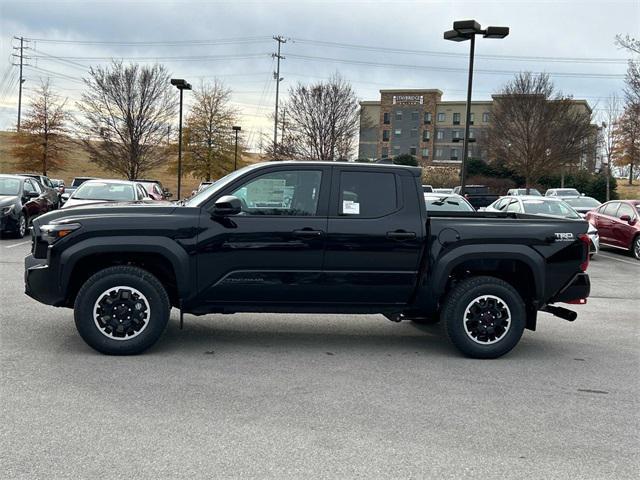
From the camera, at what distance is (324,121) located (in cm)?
4506

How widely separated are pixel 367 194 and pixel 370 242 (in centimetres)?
50

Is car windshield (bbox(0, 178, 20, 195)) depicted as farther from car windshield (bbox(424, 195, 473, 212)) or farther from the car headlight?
car windshield (bbox(424, 195, 473, 212))

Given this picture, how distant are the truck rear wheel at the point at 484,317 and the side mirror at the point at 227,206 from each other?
2280mm

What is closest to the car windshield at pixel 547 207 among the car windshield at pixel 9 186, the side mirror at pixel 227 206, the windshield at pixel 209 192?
the windshield at pixel 209 192

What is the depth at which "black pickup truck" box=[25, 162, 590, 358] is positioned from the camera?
5961 mm

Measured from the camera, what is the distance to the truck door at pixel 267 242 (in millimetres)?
6047

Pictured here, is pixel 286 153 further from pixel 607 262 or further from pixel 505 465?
pixel 505 465

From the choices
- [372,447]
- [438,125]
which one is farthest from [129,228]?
[438,125]

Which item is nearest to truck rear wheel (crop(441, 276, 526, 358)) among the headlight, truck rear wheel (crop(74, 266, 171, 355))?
truck rear wheel (crop(74, 266, 171, 355))

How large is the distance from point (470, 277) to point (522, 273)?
553 millimetres

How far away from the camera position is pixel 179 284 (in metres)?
6.02

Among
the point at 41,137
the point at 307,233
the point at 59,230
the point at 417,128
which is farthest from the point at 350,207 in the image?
the point at 417,128

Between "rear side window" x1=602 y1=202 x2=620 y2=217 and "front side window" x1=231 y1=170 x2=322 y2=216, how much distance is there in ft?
46.4

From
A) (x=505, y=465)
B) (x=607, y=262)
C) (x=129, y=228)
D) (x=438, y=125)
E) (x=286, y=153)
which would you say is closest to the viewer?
(x=505, y=465)
